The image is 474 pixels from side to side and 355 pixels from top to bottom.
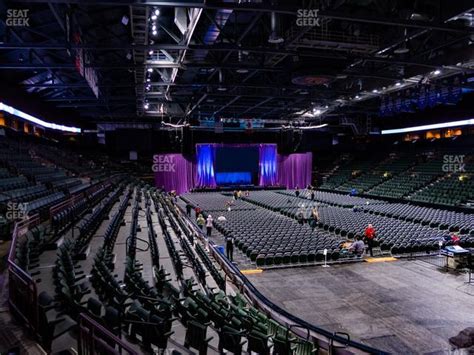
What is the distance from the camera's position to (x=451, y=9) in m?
12.2

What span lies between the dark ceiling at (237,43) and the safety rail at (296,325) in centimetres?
802

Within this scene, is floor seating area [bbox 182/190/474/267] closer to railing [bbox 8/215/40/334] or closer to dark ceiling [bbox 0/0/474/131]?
dark ceiling [bbox 0/0/474/131]

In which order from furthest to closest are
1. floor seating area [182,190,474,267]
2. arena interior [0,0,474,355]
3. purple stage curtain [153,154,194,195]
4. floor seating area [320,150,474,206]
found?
purple stage curtain [153,154,194,195], floor seating area [320,150,474,206], floor seating area [182,190,474,267], arena interior [0,0,474,355]

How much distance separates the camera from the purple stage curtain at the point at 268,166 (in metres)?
47.8

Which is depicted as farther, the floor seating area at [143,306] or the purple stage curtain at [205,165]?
the purple stage curtain at [205,165]

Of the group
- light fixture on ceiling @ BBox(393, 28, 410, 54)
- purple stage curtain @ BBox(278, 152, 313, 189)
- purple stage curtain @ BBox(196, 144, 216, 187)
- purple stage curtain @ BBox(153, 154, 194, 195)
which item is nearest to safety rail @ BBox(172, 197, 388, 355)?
light fixture on ceiling @ BBox(393, 28, 410, 54)

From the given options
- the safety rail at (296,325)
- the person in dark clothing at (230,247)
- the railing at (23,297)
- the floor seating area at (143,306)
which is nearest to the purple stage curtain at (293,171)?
the person in dark clothing at (230,247)

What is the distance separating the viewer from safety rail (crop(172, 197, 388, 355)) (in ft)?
20.6

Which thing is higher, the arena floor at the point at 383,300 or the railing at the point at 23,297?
the railing at the point at 23,297

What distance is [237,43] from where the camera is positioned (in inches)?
564

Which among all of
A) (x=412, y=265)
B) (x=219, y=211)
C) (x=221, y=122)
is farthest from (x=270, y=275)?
(x=221, y=122)

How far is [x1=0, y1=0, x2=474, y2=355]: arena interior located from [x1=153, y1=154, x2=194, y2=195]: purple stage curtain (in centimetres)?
645

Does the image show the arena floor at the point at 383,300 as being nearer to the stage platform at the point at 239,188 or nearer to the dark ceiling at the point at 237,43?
the dark ceiling at the point at 237,43

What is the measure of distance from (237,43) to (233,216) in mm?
12609
